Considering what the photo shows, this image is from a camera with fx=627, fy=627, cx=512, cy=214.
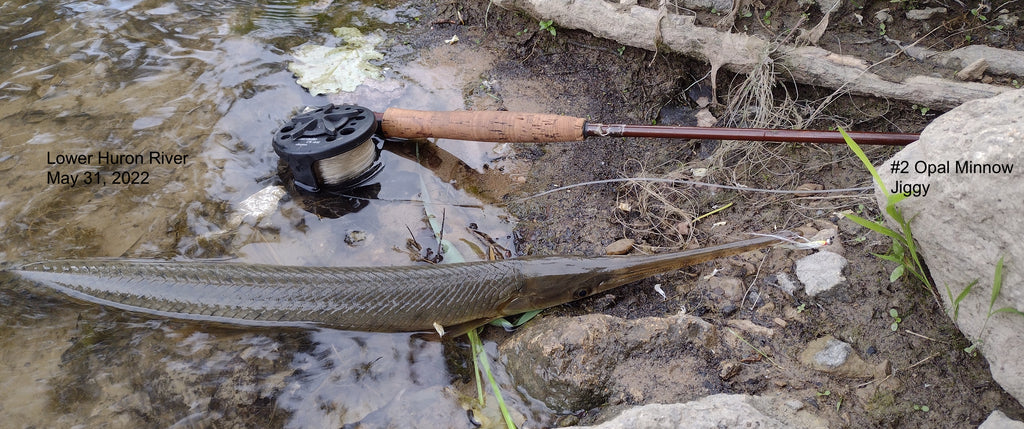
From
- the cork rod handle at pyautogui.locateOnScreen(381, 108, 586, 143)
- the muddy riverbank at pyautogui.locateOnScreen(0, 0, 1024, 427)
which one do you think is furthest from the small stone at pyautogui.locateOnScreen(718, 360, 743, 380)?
the cork rod handle at pyautogui.locateOnScreen(381, 108, 586, 143)

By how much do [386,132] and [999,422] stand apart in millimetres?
4014

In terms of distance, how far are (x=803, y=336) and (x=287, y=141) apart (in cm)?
350

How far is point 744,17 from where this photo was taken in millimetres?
4750

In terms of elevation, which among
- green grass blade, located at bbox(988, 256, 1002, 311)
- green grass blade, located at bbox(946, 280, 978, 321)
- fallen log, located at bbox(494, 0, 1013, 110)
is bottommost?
green grass blade, located at bbox(946, 280, 978, 321)

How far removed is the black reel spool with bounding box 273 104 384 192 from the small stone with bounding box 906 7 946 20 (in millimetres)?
3926

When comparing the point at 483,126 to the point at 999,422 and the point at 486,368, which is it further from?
the point at 999,422

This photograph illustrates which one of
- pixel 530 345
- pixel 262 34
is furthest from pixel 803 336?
pixel 262 34

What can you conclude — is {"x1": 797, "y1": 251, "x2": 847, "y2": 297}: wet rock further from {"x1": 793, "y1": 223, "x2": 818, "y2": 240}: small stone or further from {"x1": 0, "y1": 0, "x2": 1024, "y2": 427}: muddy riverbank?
{"x1": 793, "y1": 223, "x2": 818, "y2": 240}: small stone

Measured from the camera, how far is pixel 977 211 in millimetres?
2703

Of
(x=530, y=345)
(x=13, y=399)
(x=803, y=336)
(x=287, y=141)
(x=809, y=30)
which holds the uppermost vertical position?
(x=809, y=30)

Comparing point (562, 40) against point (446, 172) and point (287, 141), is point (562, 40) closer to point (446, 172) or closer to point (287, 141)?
point (446, 172)

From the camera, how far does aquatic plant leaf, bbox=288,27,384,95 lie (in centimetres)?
543

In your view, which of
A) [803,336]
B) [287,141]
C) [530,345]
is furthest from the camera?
[287,141]

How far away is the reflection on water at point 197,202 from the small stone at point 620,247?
743mm
